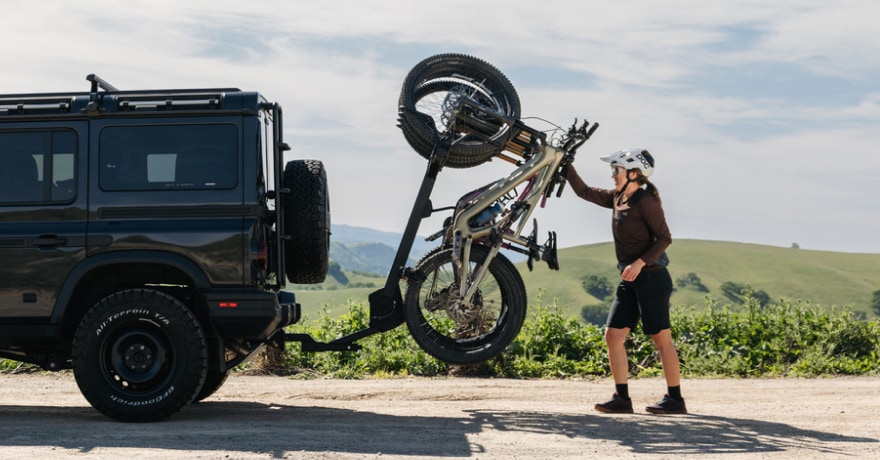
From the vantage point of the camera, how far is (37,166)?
8.43 metres

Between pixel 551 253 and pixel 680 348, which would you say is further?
pixel 680 348

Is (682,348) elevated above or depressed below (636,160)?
below

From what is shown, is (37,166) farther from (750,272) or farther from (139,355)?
(750,272)

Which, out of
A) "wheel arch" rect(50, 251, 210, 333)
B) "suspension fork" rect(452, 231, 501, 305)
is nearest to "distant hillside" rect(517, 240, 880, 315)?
"suspension fork" rect(452, 231, 501, 305)

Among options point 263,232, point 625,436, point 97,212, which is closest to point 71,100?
point 97,212

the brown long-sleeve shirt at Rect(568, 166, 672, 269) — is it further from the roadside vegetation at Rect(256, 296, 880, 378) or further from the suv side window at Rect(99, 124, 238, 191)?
the roadside vegetation at Rect(256, 296, 880, 378)

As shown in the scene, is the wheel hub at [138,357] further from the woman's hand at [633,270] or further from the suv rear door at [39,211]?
the woman's hand at [633,270]

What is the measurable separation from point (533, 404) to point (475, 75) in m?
3.23

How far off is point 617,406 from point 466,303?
5.36 feet

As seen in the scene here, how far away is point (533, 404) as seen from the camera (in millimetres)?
9930

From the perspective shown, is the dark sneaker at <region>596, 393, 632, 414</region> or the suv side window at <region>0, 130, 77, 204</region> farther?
the dark sneaker at <region>596, 393, 632, 414</region>

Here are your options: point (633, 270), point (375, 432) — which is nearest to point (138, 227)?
point (375, 432)

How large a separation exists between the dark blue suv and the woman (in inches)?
116

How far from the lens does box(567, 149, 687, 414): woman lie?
8.95 m
